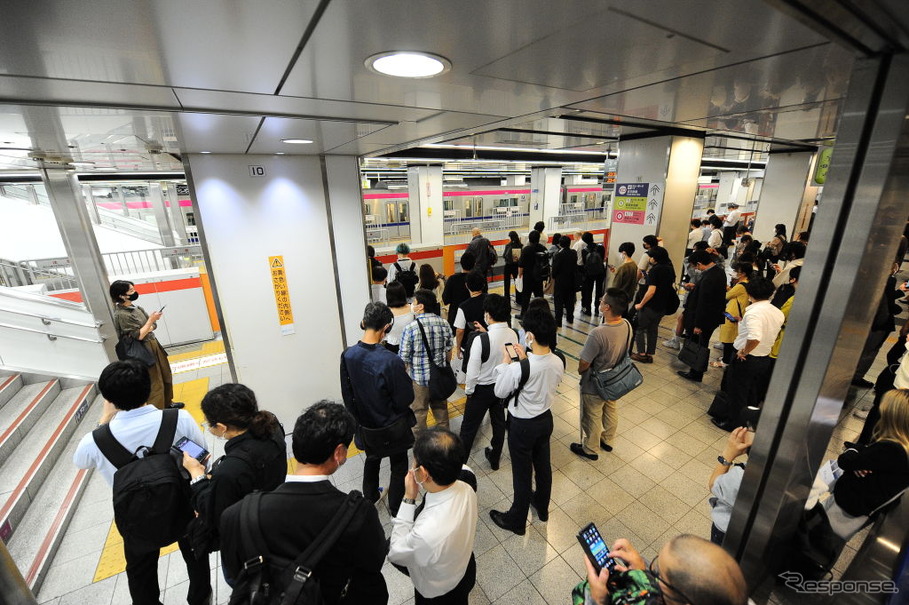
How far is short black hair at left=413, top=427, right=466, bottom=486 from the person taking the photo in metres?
1.50

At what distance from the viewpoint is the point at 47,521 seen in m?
2.92

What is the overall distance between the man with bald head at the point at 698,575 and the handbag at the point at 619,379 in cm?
213

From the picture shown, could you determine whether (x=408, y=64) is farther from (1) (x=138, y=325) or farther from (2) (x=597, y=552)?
(1) (x=138, y=325)

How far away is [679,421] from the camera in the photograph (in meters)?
4.08

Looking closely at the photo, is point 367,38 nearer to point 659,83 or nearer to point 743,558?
point 659,83

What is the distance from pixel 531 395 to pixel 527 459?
0.52 m

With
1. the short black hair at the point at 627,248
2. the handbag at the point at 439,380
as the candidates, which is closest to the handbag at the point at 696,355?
the short black hair at the point at 627,248

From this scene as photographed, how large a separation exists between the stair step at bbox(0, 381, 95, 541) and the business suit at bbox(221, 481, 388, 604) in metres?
2.94

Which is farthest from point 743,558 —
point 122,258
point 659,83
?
point 122,258

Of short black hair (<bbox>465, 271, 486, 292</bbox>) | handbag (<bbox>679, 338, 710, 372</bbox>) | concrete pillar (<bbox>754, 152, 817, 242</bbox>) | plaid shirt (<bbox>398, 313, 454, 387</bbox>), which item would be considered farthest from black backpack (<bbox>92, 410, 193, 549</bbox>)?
concrete pillar (<bbox>754, 152, 817, 242</bbox>)

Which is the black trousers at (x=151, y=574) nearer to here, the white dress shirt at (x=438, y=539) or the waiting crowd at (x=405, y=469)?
the waiting crowd at (x=405, y=469)

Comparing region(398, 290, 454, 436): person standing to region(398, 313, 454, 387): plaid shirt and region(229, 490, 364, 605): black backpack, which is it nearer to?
region(398, 313, 454, 387): plaid shirt

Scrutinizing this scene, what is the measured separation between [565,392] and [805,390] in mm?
3472

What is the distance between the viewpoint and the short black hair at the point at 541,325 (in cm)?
244
